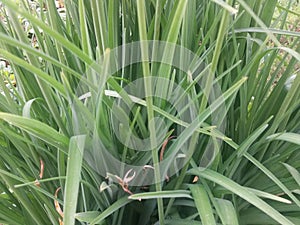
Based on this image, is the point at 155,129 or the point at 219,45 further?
the point at 155,129

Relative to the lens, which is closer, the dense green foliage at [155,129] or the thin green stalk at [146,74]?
the thin green stalk at [146,74]

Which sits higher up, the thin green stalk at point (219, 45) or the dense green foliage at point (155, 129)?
the thin green stalk at point (219, 45)

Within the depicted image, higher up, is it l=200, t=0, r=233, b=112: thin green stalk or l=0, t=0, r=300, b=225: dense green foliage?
l=200, t=0, r=233, b=112: thin green stalk

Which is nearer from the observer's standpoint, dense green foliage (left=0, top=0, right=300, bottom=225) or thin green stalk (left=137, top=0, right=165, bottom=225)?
thin green stalk (left=137, top=0, right=165, bottom=225)

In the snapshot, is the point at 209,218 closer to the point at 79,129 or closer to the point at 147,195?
the point at 147,195

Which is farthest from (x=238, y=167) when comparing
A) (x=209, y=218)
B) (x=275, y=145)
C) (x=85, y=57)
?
(x=85, y=57)

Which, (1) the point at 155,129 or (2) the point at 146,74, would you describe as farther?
(1) the point at 155,129

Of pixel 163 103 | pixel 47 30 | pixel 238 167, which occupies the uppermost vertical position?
pixel 47 30

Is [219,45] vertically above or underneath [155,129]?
above
